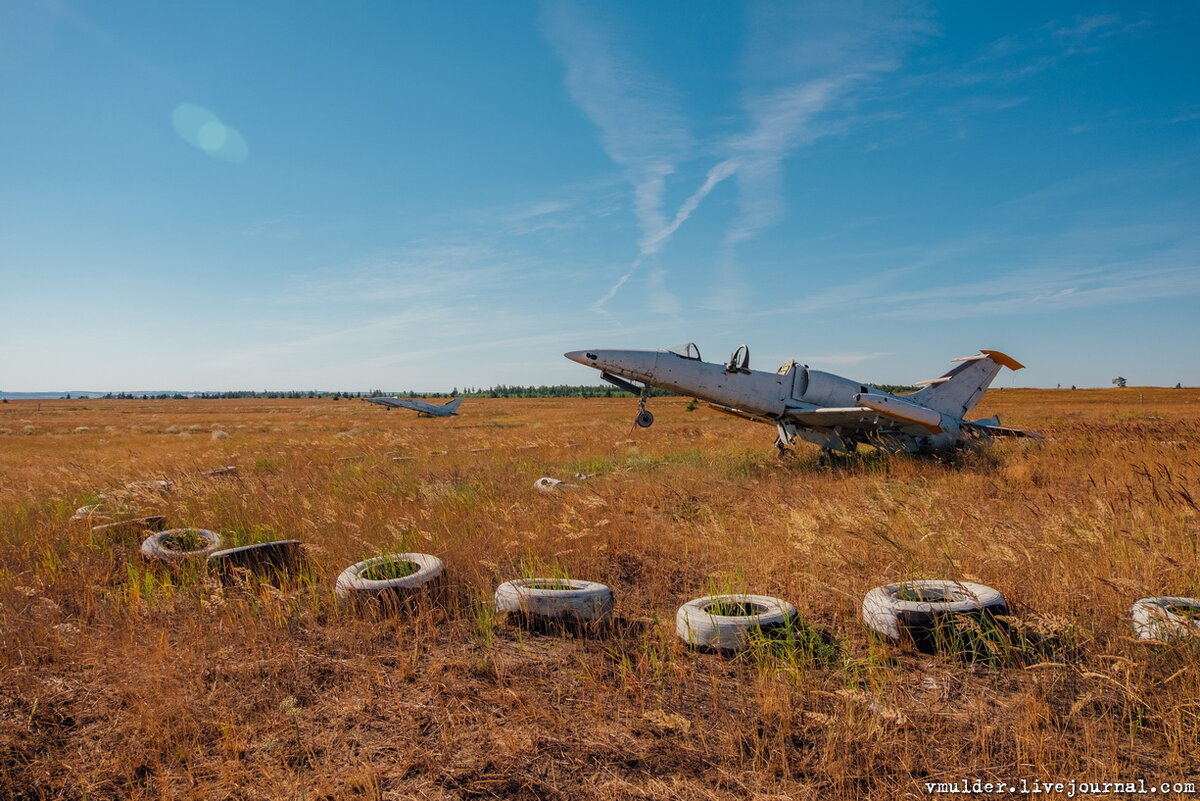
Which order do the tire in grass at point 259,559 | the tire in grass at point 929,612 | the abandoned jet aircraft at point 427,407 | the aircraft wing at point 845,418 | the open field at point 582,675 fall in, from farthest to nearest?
1. the abandoned jet aircraft at point 427,407
2. the aircraft wing at point 845,418
3. the tire in grass at point 259,559
4. the tire in grass at point 929,612
5. the open field at point 582,675

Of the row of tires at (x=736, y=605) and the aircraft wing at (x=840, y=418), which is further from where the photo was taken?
the aircraft wing at (x=840, y=418)

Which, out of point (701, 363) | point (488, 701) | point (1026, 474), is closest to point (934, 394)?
point (1026, 474)

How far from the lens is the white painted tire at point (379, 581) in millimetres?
5344

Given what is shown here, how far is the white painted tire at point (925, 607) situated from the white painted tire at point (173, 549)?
7.06m

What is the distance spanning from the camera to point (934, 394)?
16.6 metres

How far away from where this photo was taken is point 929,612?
4500mm

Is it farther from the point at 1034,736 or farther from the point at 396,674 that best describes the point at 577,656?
the point at 1034,736

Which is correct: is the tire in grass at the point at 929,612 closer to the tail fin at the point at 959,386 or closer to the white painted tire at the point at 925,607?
the white painted tire at the point at 925,607

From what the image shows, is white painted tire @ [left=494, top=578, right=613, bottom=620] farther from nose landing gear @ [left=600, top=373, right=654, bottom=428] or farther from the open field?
nose landing gear @ [left=600, top=373, right=654, bottom=428]

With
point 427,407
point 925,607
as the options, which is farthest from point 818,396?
point 427,407

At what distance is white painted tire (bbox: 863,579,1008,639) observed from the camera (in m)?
4.52

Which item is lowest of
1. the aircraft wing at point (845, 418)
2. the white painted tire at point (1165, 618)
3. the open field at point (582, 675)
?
the open field at point (582, 675)

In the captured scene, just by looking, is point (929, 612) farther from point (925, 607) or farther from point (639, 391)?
point (639, 391)

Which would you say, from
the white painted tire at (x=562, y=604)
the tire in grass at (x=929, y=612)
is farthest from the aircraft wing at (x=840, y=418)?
the white painted tire at (x=562, y=604)
